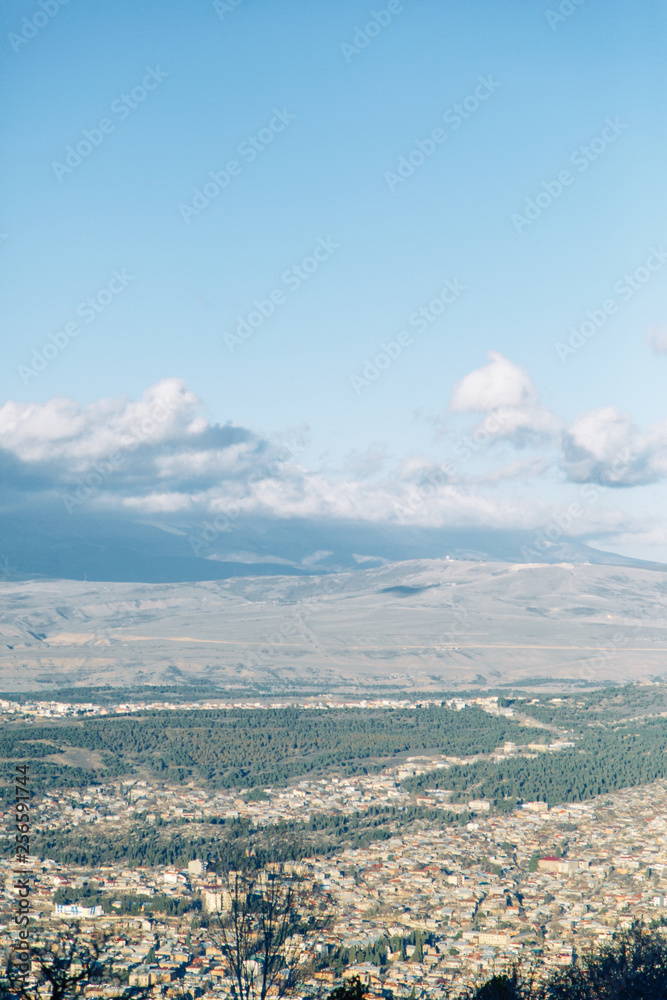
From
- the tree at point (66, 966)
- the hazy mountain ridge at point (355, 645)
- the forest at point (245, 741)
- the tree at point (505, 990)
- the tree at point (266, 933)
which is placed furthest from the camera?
the hazy mountain ridge at point (355, 645)

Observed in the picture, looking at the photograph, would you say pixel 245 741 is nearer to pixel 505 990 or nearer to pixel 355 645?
pixel 505 990

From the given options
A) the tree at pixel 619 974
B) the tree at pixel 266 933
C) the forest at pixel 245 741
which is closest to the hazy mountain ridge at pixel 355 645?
the forest at pixel 245 741

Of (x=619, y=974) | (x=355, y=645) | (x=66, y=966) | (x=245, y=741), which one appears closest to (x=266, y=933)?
(x=66, y=966)

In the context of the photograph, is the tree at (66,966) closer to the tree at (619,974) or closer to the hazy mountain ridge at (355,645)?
the tree at (619,974)

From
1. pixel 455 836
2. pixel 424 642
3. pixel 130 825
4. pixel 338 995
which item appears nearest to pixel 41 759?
pixel 130 825

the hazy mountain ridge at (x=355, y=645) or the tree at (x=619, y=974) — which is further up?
the hazy mountain ridge at (x=355, y=645)

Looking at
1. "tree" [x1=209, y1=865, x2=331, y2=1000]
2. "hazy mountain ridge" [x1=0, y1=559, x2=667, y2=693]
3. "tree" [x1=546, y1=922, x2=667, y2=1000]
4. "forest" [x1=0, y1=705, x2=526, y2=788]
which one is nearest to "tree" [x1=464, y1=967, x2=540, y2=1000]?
"tree" [x1=546, y1=922, x2=667, y2=1000]

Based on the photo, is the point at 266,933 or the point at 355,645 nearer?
the point at 266,933

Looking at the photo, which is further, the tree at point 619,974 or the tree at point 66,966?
the tree at point 619,974
